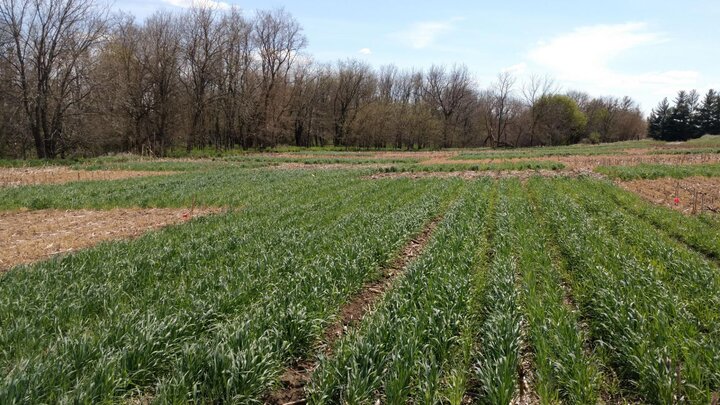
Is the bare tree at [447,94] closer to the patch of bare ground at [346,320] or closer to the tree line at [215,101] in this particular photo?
the tree line at [215,101]

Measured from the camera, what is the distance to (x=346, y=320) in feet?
17.9

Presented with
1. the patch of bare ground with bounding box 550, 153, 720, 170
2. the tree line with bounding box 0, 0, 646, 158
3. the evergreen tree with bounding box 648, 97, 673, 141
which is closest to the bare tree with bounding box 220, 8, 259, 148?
the tree line with bounding box 0, 0, 646, 158

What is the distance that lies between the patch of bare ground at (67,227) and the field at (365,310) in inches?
4.0

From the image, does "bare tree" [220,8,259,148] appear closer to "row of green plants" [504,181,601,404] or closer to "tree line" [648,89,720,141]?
"row of green plants" [504,181,601,404]

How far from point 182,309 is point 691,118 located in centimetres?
10169

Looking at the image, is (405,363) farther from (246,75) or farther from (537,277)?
(246,75)

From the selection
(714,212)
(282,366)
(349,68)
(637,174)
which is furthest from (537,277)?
(349,68)

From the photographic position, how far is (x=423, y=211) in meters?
12.3

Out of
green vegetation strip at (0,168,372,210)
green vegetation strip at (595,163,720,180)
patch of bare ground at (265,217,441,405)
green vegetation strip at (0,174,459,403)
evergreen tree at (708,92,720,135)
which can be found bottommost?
patch of bare ground at (265,217,441,405)

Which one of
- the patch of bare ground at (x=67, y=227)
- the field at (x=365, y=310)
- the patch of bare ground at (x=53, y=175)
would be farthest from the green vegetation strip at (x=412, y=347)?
the patch of bare ground at (x=53, y=175)

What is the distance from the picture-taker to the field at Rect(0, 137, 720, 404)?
11.8ft

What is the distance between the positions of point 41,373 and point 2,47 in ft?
136

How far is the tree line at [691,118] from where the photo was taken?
→ 77312 millimetres

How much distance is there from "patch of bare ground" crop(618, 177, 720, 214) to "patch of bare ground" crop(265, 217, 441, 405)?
33.4 feet
